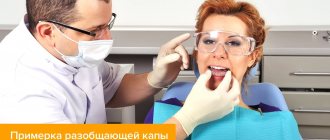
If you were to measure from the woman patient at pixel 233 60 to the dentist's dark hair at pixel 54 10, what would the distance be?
0.38 metres

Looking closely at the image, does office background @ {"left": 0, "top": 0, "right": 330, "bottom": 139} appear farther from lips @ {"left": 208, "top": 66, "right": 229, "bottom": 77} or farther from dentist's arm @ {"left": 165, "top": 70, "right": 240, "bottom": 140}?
dentist's arm @ {"left": 165, "top": 70, "right": 240, "bottom": 140}

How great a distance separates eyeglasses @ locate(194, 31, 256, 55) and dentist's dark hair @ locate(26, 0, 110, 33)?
369 mm

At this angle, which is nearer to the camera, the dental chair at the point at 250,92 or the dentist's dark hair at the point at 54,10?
the dentist's dark hair at the point at 54,10

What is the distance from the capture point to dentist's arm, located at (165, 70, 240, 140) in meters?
1.16

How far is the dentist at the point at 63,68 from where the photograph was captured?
1.14 meters

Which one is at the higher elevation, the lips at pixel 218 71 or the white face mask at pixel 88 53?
the white face mask at pixel 88 53

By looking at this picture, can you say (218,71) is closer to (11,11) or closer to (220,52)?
(220,52)

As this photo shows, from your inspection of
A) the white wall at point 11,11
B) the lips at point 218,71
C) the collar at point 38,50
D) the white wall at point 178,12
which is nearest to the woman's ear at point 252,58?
the lips at point 218,71

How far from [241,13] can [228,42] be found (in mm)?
129

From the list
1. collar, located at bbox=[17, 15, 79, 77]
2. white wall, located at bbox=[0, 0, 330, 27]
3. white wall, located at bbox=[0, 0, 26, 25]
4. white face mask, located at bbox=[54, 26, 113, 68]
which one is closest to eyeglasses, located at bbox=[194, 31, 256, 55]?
white face mask, located at bbox=[54, 26, 113, 68]

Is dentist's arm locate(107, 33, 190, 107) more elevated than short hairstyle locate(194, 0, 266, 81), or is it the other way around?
short hairstyle locate(194, 0, 266, 81)

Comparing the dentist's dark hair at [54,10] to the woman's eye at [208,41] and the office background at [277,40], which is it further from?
the office background at [277,40]

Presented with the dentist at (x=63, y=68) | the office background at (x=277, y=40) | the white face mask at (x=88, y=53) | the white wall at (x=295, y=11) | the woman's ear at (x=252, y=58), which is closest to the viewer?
the dentist at (x=63, y=68)

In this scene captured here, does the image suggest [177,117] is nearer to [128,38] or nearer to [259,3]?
[128,38]
